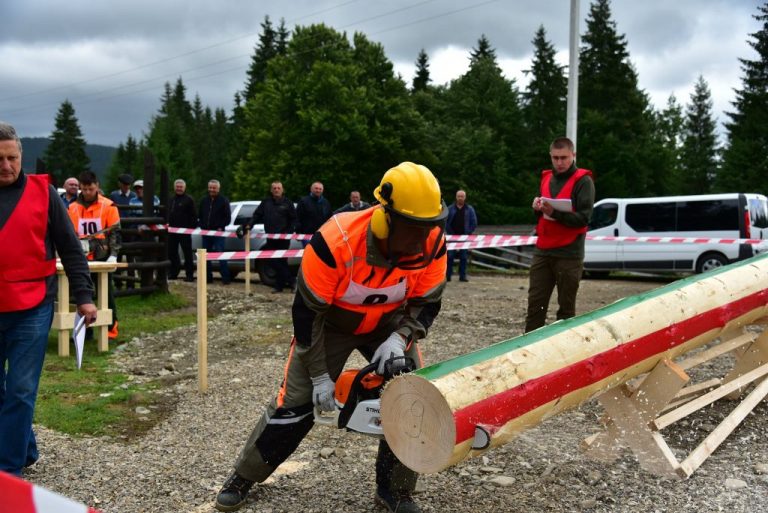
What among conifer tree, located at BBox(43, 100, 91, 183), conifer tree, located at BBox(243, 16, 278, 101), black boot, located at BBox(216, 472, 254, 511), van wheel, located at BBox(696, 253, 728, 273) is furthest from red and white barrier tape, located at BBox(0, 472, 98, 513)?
conifer tree, located at BBox(43, 100, 91, 183)

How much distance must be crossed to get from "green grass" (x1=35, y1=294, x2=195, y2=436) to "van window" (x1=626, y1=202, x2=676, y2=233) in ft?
34.5

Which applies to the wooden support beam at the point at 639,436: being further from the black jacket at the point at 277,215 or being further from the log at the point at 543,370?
the black jacket at the point at 277,215

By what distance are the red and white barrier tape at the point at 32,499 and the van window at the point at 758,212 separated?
556 inches

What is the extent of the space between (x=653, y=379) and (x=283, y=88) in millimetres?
37785

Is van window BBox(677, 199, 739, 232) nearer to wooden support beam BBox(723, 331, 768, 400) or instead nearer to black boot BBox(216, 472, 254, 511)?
wooden support beam BBox(723, 331, 768, 400)

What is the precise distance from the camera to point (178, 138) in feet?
208

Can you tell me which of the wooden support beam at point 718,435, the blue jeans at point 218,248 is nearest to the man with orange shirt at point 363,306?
the wooden support beam at point 718,435

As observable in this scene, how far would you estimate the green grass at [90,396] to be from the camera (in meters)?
4.86

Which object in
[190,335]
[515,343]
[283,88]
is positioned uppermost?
[283,88]

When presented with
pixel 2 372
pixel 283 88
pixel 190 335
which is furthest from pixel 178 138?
pixel 2 372

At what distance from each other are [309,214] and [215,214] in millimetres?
1867

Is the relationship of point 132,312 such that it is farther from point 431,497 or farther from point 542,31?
point 542,31

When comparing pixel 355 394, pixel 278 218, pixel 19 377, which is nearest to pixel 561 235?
pixel 355 394

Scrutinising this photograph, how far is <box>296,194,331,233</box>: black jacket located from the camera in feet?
39.3
